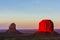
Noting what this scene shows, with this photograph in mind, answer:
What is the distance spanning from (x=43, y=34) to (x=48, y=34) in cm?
334

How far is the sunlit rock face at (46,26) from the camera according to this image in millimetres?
142000

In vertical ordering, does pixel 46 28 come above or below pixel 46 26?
below

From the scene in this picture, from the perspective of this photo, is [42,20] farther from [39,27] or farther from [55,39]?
[55,39]

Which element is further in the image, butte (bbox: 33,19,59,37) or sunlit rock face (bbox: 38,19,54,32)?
sunlit rock face (bbox: 38,19,54,32)

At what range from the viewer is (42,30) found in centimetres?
14388

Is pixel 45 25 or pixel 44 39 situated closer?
pixel 44 39

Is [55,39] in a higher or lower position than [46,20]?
lower

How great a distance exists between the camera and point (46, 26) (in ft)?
468

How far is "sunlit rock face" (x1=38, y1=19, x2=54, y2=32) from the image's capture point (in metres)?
142

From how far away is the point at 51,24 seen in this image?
141875 mm

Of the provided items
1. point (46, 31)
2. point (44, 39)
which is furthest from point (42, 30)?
point (44, 39)

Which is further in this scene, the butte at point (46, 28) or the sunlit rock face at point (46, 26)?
the sunlit rock face at point (46, 26)

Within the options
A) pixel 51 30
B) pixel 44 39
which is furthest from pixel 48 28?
pixel 44 39

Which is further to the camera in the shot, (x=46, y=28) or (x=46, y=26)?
(x=46, y=28)
